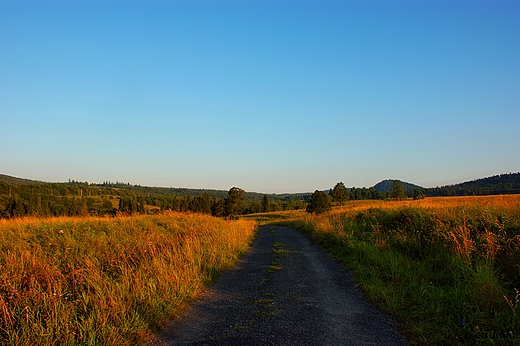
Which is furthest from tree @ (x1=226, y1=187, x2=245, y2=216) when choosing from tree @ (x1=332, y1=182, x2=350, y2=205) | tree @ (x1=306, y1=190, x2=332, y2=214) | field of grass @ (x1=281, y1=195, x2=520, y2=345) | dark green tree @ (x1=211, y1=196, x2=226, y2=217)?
field of grass @ (x1=281, y1=195, x2=520, y2=345)

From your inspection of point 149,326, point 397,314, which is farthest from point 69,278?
point 397,314

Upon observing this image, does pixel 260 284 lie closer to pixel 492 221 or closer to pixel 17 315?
pixel 17 315

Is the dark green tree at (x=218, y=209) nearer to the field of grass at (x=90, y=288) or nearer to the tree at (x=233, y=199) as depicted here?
the tree at (x=233, y=199)

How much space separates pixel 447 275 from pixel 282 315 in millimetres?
4309

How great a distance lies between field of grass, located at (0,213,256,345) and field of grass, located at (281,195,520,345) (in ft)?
13.3

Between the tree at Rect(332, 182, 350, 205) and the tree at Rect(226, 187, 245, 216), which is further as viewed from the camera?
the tree at Rect(332, 182, 350, 205)

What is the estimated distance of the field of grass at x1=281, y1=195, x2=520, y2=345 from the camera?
4.25 meters

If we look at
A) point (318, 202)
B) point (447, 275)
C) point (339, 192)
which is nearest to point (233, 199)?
point (318, 202)

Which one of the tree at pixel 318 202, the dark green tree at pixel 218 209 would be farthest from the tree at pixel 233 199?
the tree at pixel 318 202

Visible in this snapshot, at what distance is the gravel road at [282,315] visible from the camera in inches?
163

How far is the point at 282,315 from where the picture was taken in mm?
5004

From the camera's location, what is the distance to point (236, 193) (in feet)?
192

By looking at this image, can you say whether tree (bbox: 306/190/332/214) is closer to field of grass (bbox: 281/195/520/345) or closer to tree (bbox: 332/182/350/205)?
tree (bbox: 332/182/350/205)

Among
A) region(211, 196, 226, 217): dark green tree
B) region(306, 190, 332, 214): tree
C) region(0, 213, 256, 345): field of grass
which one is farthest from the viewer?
region(211, 196, 226, 217): dark green tree
